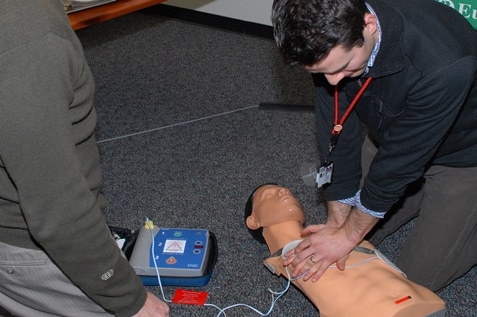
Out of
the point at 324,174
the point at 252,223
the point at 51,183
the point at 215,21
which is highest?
the point at 51,183

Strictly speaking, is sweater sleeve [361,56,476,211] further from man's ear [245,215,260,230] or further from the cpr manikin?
man's ear [245,215,260,230]

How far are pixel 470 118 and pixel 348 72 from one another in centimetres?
42

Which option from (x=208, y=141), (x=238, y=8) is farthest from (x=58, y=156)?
(x=238, y=8)

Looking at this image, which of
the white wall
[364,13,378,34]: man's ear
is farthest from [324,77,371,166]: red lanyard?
the white wall

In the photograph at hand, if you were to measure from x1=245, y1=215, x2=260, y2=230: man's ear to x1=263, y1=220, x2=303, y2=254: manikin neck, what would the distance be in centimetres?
7

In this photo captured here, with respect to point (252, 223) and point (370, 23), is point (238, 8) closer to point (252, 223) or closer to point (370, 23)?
point (252, 223)

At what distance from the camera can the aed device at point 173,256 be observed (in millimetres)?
1698

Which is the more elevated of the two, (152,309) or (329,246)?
(152,309)

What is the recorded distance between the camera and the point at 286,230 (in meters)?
1.67

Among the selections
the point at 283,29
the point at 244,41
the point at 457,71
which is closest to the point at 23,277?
the point at 283,29

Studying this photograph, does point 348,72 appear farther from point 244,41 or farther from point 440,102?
point 244,41

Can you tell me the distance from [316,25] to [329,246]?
635 millimetres

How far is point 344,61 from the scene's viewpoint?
1134mm

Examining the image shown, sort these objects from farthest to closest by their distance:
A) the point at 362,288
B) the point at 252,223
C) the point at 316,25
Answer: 1. the point at 252,223
2. the point at 362,288
3. the point at 316,25
